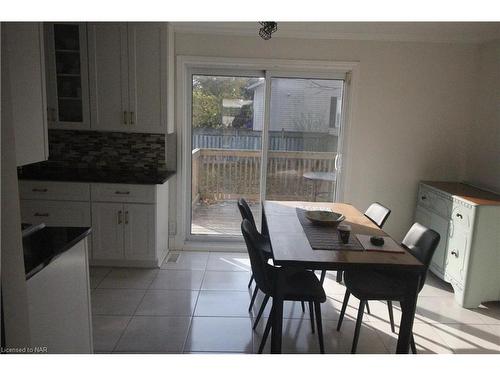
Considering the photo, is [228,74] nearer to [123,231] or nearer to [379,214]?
[123,231]

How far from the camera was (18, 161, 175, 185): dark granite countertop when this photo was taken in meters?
3.53

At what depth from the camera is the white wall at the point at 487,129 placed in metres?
3.64

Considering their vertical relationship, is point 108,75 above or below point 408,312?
above

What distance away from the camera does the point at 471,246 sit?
10.0 ft

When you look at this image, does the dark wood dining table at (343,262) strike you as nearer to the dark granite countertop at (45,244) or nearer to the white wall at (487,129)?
the dark granite countertop at (45,244)

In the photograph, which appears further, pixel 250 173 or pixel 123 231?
pixel 250 173

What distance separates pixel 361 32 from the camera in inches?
152

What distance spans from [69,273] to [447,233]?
10.1 feet

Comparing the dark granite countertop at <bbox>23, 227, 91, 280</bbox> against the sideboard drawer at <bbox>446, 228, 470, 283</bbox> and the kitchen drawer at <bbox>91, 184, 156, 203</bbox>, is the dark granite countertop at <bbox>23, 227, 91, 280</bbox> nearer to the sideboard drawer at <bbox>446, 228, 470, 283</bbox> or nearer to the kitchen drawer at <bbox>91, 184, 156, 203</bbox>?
the kitchen drawer at <bbox>91, 184, 156, 203</bbox>

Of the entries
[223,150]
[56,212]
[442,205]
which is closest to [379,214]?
[442,205]

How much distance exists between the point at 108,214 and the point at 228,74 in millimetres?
1928

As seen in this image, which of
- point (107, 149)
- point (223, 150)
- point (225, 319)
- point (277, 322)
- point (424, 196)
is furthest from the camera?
point (223, 150)

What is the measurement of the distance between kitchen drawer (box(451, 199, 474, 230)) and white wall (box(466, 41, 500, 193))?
0.66 m

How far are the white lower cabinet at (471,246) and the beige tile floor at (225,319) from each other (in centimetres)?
15
